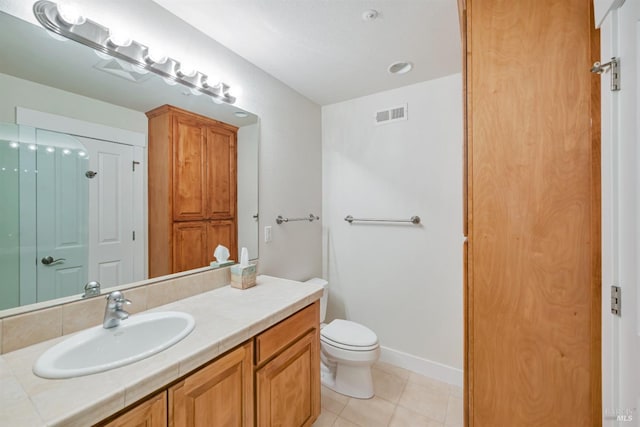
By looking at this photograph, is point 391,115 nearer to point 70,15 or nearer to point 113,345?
point 70,15

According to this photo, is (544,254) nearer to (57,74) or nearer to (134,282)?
(134,282)

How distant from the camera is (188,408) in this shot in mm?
838

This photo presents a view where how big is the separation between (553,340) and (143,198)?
185 centimetres

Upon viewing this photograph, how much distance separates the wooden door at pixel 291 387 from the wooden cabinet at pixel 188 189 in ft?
2.38

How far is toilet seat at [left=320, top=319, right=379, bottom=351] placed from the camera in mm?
1747

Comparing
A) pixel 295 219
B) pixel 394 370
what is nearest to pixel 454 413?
pixel 394 370

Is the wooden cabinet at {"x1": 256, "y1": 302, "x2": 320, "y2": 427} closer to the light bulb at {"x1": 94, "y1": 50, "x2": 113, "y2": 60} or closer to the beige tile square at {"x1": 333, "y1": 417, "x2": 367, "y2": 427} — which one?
the beige tile square at {"x1": 333, "y1": 417, "x2": 367, "y2": 427}

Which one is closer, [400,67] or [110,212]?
[110,212]

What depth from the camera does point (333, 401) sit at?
1.80m

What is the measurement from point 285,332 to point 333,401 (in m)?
0.96

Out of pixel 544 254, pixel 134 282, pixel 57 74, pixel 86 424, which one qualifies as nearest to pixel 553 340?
pixel 544 254

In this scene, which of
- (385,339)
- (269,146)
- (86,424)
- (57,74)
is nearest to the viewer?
(86,424)

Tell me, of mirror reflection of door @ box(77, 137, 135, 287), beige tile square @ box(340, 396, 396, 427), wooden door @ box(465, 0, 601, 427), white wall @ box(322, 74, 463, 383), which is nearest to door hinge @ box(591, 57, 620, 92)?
wooden door @ box(465, 0, 601, 427)

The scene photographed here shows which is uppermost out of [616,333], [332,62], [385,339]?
[332,62]
